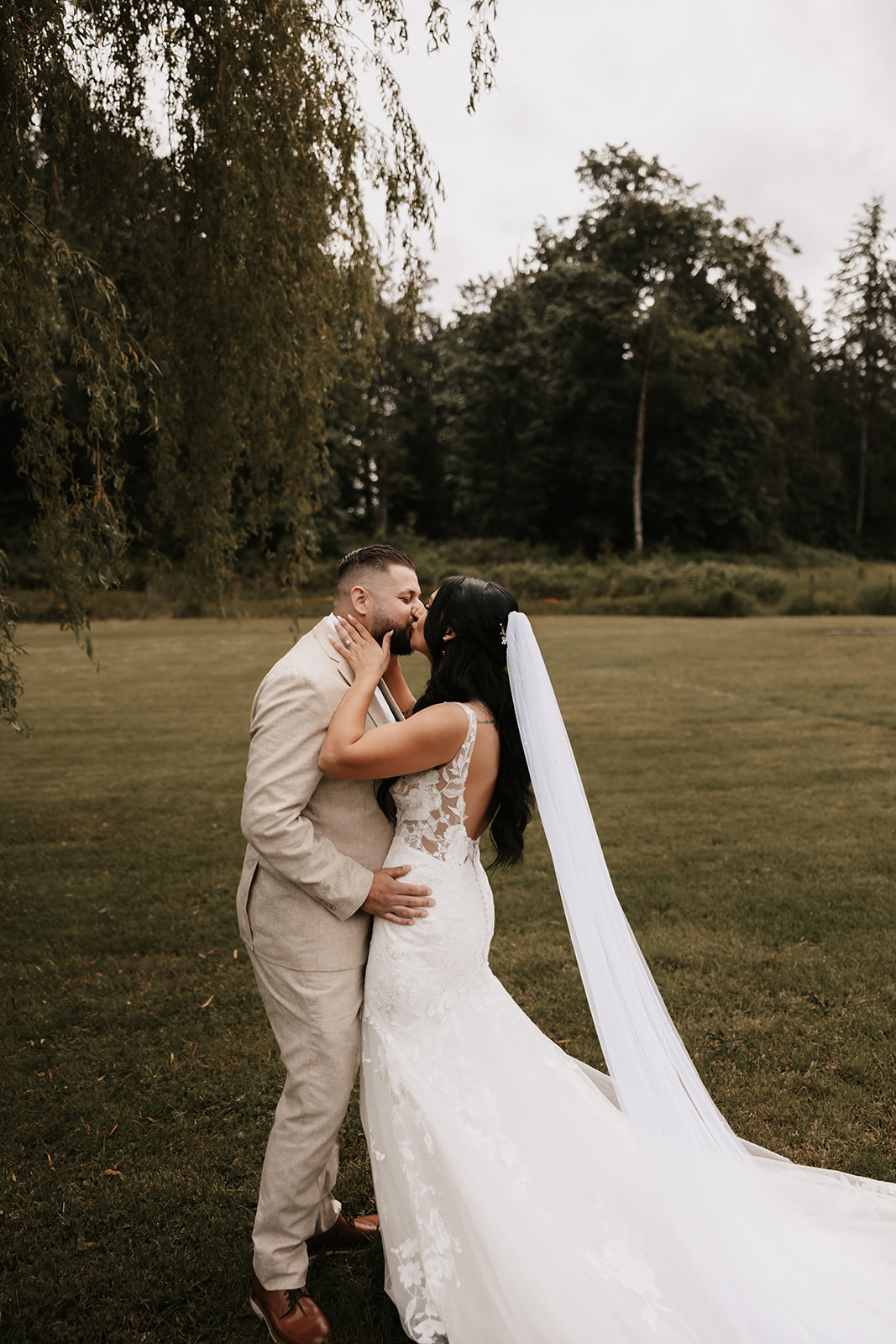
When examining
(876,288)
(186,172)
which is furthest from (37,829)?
(876,288)

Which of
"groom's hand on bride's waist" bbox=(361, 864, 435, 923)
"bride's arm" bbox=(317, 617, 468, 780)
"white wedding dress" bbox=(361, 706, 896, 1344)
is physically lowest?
"white wedding dress" bbox=(361, 706, 896, 1344)

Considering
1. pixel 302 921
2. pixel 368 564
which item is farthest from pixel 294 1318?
pixel 368 564

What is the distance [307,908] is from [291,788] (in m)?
0.37

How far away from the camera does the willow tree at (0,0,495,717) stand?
4.70 meters

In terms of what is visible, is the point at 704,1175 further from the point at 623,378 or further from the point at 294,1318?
the point at 623,378

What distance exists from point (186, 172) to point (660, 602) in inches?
948

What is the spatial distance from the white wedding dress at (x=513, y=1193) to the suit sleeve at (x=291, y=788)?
0.30m

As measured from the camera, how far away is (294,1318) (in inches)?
101

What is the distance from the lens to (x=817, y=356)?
55.4m

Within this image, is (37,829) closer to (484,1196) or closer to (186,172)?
(186,172)

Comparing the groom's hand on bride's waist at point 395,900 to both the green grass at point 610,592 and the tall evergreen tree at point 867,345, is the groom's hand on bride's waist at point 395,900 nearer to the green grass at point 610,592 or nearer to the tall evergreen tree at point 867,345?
the green grass at point 610,592

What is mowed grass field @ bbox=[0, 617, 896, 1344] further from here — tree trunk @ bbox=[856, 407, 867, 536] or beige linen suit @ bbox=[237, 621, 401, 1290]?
tree trunk @ bbox=[856, 407, 867, 536]

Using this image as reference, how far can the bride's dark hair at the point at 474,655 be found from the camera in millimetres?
2701

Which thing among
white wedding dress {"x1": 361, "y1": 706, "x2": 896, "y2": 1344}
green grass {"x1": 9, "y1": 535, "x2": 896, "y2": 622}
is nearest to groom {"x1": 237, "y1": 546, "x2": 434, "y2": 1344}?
white wedding dress {"x1": 361, "y1": 706, "x2": 896, "y2": 1344}
